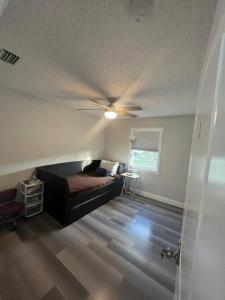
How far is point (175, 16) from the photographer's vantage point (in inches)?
35.1

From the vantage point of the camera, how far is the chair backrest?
2.42 m

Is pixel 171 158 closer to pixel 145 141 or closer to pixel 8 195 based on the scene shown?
pixel 145 141

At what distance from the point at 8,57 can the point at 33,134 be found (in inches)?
65.9

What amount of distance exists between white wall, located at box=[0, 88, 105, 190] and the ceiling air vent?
1.14 meters

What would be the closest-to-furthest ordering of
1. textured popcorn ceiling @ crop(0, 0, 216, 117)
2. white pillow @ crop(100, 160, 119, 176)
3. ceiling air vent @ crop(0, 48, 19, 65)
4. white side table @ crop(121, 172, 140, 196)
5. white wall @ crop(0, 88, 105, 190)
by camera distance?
textured popcorn ceiling @ crop(0, 0, 216, 117)
ceiling air vent @ crop(0, 48, 19, 65)
white wall @ crop(0, 88, 105, 190)
white pillow @ crop(100, 160, 119, 176)
white side table @ crop(121, 172, 140, 196)

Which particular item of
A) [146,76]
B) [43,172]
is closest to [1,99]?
[43,172]

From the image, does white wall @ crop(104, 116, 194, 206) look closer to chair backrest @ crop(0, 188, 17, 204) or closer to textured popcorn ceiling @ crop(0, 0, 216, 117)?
textured popcorn ceiling @ crop(0, 0, 216, 117)

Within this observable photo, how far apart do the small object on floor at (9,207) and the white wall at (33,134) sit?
0.56ft

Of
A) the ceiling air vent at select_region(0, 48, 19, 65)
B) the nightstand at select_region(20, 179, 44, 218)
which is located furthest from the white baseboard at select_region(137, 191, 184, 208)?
the ceiling air vent at select_region(0, 48, 19, 65)

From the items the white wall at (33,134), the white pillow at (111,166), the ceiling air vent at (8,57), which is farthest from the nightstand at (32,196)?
the ceiling air vent at (8,57)

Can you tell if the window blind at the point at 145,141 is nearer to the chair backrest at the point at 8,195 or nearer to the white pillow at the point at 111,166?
the white pillow at the point at 111,166

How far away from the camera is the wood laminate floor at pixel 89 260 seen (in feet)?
4.75

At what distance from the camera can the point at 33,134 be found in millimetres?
2924

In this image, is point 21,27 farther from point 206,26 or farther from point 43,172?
point 43,172
